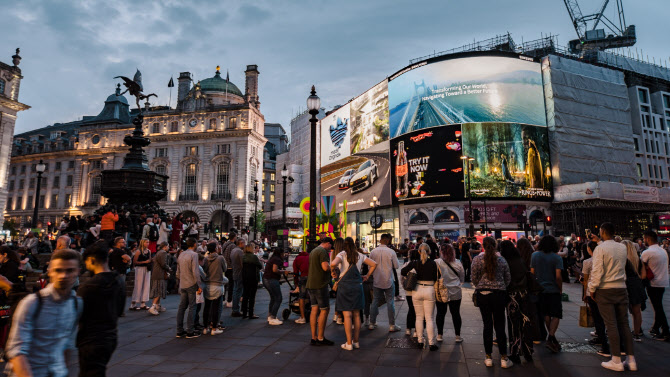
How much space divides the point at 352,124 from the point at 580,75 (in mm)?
28411

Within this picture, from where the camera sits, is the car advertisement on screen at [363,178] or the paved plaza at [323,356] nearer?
the paved plaza at [323,356]

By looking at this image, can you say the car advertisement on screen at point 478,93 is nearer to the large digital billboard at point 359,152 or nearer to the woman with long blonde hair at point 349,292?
the large digital billboard at point 359,152

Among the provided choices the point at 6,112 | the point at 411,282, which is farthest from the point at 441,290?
the point at 6,112

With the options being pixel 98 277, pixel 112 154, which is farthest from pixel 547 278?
pixel 112 154

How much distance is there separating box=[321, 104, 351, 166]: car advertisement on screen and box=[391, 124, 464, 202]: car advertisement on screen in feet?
40.6

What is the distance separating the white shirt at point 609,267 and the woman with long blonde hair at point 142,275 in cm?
1008

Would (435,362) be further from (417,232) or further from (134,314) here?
(417,232)

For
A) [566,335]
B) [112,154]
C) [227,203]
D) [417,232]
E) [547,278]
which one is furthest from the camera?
[112,154]

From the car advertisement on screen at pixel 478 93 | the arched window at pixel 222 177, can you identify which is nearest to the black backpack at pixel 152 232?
the car advertisement on screen at pixel 478 93

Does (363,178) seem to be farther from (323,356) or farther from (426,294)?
(323,356)

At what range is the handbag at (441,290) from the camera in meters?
6.72

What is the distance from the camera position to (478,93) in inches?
1677

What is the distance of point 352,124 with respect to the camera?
5550 centimetres

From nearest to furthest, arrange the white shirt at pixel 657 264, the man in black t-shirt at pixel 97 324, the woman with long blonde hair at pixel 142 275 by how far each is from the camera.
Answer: the man in black t-shirt at pixel 97 324 → the white shirt at pixel 657 264 → the woman with long blonde hair at pixel 142 275
